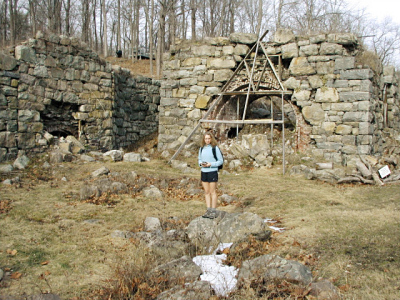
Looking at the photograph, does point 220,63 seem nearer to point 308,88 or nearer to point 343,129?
point 308,88

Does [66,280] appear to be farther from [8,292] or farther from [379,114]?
[379,114]

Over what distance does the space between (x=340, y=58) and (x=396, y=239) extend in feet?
23.3

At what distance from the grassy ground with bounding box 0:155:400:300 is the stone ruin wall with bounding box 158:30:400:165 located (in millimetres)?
2237

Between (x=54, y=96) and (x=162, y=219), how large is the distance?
6616mm

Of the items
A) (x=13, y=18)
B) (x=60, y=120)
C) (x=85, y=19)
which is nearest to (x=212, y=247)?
(x=60, y=120)

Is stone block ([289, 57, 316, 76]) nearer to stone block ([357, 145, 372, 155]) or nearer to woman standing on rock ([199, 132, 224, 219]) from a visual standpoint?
stone block ([357, 145, 372, 155])

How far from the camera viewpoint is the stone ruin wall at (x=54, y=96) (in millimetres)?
9359

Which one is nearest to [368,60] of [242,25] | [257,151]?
[257,151]

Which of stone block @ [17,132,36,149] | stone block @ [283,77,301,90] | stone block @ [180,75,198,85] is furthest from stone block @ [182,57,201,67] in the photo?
stone block @ [17,132,36,149]

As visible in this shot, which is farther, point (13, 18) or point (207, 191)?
point (13, 18)

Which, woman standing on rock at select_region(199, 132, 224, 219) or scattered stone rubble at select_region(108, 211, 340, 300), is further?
woman standing on rock at select_region(199, 132, 224, 219)

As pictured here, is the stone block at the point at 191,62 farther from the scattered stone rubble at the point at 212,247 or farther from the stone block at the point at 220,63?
the scattered stone rubble at the point at 212,247

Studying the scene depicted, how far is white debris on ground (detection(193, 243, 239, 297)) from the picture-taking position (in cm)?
339

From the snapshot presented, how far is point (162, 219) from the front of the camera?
5.63m
